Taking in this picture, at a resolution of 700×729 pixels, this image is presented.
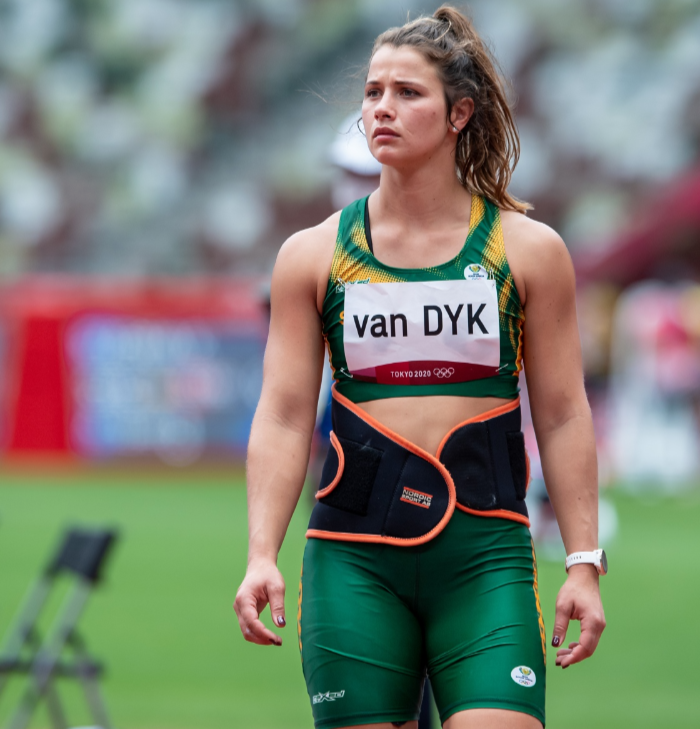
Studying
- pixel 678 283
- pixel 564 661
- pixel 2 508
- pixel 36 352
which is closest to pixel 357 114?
pixel 564 661

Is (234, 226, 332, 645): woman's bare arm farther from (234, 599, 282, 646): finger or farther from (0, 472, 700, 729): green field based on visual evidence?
(0, 472, 700, 729): green field

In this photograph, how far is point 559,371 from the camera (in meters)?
3.30

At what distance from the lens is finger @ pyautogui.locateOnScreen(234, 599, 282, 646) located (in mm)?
3053

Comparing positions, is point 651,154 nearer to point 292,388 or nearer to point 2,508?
point 2,508

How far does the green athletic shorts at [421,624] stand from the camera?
3070 mm

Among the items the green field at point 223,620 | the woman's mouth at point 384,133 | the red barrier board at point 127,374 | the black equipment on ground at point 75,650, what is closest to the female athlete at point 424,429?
the woman's mouth at point 384,133

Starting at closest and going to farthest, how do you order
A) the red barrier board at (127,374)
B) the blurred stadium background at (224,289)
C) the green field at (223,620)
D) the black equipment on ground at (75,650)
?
the black equipment on ground at (75,650) < the green field at (223,620) < the blurred stadium background at (224,289) < the red barrier board at (127,374)

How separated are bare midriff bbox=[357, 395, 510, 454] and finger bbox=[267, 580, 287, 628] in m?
0.45

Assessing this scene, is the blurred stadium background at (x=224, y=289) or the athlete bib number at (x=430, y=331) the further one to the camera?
the blurred stadium background at (x=224, y=289)

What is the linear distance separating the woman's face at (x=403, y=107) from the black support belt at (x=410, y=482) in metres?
0.61

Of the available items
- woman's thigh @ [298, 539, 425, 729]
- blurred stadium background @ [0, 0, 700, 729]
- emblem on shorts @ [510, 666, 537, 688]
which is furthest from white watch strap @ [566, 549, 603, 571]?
blurred stadium background @ [0, 0, 700, 729]

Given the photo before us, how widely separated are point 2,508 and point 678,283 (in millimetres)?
12493

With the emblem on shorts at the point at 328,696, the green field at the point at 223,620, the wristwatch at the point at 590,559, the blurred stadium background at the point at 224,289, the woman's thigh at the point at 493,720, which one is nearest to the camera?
the woman's thigh at the point at 493,720

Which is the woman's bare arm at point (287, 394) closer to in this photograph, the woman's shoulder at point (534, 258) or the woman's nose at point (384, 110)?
the woman's nose at point (384, 110)
